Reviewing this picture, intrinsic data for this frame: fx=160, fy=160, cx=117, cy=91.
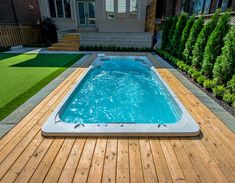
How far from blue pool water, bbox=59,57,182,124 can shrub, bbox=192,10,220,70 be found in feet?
5.02

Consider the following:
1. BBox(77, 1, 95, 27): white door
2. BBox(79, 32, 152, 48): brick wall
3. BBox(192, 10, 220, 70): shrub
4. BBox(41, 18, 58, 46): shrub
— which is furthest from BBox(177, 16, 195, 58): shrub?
BBox(41, 18, 58, 46): shrub

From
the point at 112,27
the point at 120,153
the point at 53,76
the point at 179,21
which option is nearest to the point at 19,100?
the point at 53,76

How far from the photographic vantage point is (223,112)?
3.22 metres

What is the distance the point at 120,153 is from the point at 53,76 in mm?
4092

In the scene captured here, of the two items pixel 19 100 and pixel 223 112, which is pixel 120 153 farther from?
pixel 19 100

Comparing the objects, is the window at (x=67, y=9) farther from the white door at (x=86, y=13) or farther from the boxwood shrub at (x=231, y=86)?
the boxwood shrub at (x=231, y=86)

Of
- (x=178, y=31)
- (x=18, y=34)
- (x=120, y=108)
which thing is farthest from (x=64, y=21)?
(x=120, y=108)

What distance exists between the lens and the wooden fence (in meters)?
10.8

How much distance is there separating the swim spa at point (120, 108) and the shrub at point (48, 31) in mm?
7581

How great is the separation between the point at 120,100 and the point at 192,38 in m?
3.66

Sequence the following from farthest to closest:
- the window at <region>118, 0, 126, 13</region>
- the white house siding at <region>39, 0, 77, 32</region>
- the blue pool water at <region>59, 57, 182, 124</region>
Result: the white house siding at <region>39, 0, 77, 32</region>, the window at <region>118, 0, 126, 13</region>, the blue pool water at <region>59, 57, 182, 124</region>

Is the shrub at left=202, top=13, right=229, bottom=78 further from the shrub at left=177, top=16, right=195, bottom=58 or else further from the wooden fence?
the wooden fence

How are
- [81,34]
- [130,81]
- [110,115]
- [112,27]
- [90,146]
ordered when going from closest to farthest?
[90,146]
[110,115]
[130,81]
[81,34]
[112,27]

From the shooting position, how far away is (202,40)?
5.21 m
